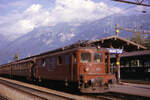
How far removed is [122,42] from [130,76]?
19.5 feet

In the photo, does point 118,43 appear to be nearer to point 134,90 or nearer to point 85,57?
point 134,90

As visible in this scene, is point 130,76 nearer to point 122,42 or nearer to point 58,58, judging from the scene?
point 122,42

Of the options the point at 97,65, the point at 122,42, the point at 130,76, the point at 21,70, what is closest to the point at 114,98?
the point at 97,65

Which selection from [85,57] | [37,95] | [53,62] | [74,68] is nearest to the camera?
[37,95]

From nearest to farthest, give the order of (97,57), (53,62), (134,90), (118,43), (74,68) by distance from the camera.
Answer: (74,68) → (97,57) → (134,90) → (53,62) → (118,43)

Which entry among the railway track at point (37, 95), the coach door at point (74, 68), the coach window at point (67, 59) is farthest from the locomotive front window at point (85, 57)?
the railway track at point (37, 95)

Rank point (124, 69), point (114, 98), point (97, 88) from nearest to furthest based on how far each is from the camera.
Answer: point (114, 98) → point (97, 88) → point (124, 69)

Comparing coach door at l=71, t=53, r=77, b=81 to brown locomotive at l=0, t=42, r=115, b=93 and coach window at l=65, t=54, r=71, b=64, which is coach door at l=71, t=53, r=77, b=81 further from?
coach window at l=65, t=54, r=71, b=64

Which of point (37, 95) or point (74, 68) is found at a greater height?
point (74, 68)

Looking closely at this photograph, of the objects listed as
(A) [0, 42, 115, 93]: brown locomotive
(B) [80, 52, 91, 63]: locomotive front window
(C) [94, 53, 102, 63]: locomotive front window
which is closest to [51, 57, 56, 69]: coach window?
(A) [0, 42, 115, 93]: brown locomotive

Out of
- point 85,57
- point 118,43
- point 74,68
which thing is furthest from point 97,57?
point 118,43

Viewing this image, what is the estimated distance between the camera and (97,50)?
14414 millimetres

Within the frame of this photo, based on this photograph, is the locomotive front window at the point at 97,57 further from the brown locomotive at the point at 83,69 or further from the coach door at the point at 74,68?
the coach door at the point at 74,68

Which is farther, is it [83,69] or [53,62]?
[53,62]
